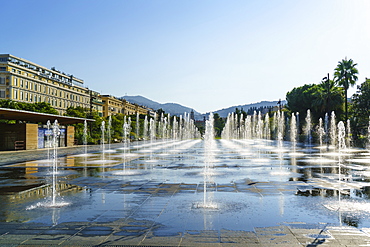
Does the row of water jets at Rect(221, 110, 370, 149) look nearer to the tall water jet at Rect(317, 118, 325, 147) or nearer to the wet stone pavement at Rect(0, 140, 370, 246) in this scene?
the tall water jet at Rect(317, 118, 325, 147)

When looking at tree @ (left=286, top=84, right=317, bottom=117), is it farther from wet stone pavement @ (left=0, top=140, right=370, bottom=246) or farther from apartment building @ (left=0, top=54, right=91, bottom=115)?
apartment building @ (left=0, top=54, right=91, bottom=115)

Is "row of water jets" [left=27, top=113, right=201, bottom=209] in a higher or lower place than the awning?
lower

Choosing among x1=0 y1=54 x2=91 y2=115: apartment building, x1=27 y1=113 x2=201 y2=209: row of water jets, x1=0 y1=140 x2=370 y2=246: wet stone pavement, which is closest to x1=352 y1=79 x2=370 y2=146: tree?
x1=27 y1=113 x2=201 y2=209: row of water jets

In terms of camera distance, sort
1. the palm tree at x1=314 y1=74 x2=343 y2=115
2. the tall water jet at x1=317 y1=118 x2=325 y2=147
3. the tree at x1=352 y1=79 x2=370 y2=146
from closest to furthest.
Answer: the tree at x1=352 y1=79 x2=370 y2=146 < the tall water jet at x1=317 y1=118 x2=325 y2=147 < the palm tree at x1=314 y1=74 x2=343 y2=115

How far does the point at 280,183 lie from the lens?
10039 mm

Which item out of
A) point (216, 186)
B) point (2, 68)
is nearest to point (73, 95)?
point (2, 68)

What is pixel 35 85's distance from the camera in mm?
72188

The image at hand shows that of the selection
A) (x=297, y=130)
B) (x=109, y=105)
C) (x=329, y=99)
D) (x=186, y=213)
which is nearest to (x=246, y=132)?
(x=297, y=130)

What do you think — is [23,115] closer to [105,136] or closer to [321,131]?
[105,136]

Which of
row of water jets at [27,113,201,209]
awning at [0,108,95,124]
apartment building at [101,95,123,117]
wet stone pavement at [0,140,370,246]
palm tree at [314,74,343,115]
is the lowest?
wet stone pavement at [0,140,370,246]

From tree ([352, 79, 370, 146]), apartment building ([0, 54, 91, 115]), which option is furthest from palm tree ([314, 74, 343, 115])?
apartment building ([0, 54, 91, 115])

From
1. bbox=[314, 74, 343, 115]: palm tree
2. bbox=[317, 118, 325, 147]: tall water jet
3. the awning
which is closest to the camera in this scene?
the awning

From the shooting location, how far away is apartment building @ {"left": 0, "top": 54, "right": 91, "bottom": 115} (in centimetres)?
6225

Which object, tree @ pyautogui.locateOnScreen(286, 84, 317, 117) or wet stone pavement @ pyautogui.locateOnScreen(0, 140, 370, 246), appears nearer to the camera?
wet stone pavement @ pyautogui.locateOnScreen(0, 140, 370, 246)
